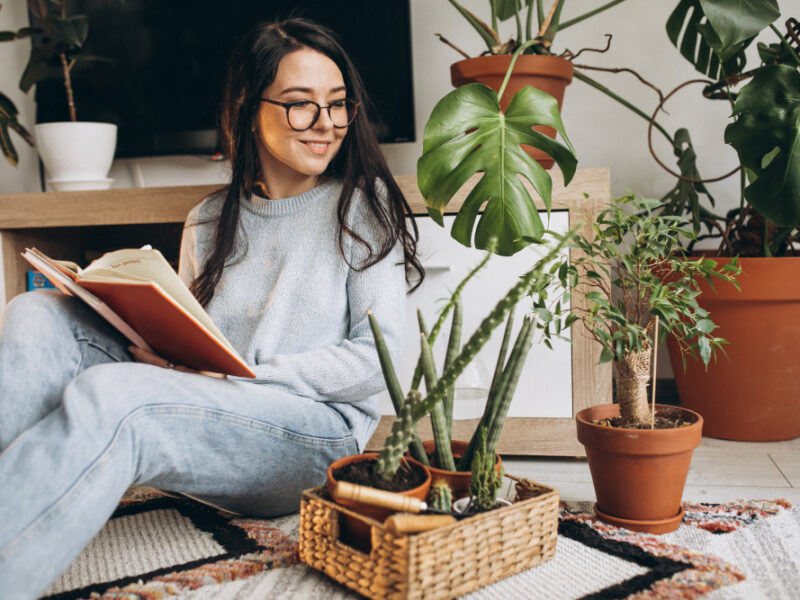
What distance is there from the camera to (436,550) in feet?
2.52

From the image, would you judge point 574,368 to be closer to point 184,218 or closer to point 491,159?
point 491,159

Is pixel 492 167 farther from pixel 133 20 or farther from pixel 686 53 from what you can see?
pixel 133 20

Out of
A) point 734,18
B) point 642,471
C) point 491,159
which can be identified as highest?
point 734,18

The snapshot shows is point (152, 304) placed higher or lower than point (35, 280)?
higher

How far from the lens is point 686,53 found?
1.49 metres

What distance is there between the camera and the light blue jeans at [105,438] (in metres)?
0.71

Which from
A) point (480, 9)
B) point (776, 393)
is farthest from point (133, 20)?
point (776, 393)

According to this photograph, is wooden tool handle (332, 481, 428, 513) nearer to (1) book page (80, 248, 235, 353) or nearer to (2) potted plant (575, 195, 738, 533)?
(1) book page (80, 248, 235, 353)

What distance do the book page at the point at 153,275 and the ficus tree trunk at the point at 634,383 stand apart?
577 mm

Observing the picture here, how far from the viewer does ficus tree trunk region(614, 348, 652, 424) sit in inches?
40.9

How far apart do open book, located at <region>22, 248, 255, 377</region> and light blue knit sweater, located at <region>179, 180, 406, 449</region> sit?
4.8 inches

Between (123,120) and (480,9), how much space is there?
1020 millimetres

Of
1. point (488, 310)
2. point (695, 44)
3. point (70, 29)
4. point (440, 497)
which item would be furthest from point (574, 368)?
point (70, 29)

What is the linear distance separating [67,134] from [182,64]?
36 centimetres
